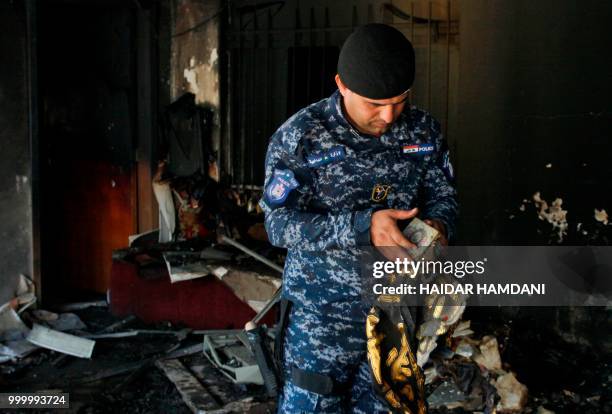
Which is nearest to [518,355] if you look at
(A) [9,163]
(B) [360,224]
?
(B) [360,224]

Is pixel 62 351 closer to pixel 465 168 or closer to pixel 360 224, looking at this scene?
pixel 465 168

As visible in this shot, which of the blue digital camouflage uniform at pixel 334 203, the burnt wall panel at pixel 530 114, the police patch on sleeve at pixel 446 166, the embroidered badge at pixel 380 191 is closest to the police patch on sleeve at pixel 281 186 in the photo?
the blue digital camouflage uniform at pixel 334 203

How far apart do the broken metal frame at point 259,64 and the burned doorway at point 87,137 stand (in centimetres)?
111

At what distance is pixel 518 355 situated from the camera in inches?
181

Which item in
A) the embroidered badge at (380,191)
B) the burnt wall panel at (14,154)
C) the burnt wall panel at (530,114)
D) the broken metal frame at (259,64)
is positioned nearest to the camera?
the embroidered badge at (380,191)

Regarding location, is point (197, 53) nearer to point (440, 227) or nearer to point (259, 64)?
point (259, 64)

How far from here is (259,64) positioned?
20.0ft

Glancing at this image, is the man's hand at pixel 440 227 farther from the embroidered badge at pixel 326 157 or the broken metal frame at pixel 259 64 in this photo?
the broken metal frame at pixel 259 64

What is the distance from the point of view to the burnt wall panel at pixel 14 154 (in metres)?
5.70

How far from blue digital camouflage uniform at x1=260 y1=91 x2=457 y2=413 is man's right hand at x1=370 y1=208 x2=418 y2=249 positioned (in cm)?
25

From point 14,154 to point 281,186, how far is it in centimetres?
414

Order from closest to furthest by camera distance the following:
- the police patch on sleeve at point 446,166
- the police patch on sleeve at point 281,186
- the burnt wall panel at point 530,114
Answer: the police patch on sleeve at point 281,186
the police patch on sleeve at point 446,166
the burnt wall panel at point 530,114

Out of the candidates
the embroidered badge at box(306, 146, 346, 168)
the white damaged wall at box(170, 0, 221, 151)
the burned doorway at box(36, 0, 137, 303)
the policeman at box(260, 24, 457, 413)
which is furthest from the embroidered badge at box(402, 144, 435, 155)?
the burned doorway at box(36, 0, 137, 303)

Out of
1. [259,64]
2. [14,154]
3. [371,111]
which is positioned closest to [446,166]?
[371,111]
